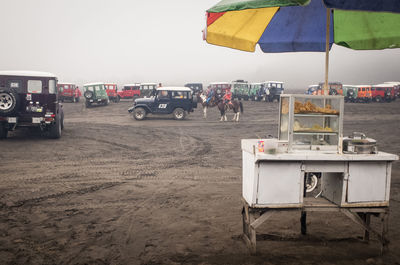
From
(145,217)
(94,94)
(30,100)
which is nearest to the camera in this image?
(145,217)

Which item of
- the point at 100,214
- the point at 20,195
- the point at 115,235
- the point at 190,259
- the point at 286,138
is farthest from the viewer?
the point at 20,195

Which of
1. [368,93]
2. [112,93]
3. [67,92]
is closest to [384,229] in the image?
[112,93]

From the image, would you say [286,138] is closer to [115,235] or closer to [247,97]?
[115,235]

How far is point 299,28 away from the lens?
5.26 meters

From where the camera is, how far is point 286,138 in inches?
173

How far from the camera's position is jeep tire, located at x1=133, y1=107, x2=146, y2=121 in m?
22.0

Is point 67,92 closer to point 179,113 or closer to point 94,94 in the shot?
point 94,94

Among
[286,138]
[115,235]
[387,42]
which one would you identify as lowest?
[115,235]

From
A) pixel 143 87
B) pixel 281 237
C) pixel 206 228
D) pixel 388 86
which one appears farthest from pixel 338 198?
pixel 388 86

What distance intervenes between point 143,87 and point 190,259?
37651 mm

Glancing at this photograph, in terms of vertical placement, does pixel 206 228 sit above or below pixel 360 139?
below

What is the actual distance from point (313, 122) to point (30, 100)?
11748mm

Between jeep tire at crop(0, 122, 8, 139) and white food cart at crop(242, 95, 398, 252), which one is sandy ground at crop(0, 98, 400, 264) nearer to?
white food cart at crop(242, 95, 398, 252)

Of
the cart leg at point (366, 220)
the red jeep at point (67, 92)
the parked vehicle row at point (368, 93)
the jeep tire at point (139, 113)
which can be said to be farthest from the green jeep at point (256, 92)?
the cart leg at point (366, 220)
